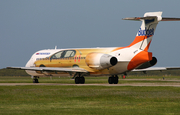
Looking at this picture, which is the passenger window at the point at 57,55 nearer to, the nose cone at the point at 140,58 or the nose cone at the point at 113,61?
the nose cone at the point at 113,61

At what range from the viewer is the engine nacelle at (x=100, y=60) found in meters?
43.6

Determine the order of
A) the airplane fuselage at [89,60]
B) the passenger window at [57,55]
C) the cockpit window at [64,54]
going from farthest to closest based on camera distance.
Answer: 1. the passenger window at [57,55]
2. the cockpit window at [64,54]
3. the airplane fuselage at [89,60]

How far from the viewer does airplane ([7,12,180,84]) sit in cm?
4188

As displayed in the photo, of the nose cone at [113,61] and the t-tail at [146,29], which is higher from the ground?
the t-tail at [146,29]

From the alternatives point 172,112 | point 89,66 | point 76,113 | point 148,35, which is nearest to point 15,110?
point 76,113

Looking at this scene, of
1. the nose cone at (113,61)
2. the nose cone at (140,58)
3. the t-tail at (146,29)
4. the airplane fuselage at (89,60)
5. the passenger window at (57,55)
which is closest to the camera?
the t-tail at (146,29)

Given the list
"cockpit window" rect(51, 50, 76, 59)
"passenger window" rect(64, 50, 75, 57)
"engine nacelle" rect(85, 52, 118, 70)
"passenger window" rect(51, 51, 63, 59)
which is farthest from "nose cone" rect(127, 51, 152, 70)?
"passenger window" rect(51, 51, 63, 59)

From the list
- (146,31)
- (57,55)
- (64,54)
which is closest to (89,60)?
(64,54)

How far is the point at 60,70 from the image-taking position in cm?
4622

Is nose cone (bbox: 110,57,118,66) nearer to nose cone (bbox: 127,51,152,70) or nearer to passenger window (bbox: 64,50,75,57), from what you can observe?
nose cone (bbox: 127,51,152,70)

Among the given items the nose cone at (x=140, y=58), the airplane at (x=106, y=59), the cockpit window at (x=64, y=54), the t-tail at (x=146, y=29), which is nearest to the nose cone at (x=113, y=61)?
the airplane at (x=106, y=59)

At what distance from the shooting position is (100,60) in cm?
4481

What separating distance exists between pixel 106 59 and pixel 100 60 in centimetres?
111

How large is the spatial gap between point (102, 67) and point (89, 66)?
100 inches
